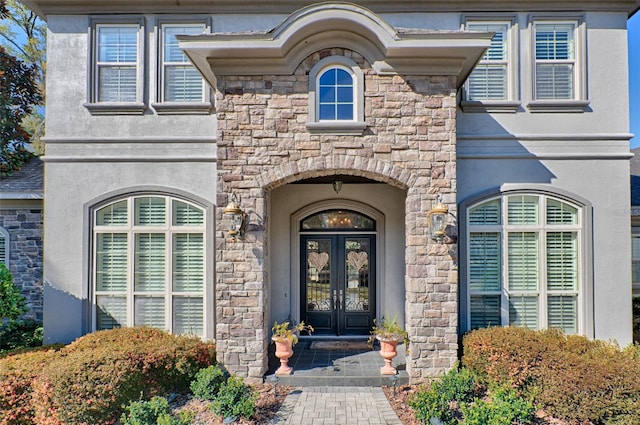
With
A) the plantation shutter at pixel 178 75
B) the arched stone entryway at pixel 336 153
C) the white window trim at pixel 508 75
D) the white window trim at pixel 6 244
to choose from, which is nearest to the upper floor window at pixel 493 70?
the white window trim at pixel 508 75

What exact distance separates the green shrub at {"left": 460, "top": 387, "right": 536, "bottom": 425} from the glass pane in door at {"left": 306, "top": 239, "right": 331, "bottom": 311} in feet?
13.6

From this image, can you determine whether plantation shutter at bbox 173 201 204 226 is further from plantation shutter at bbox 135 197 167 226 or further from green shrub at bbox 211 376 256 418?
green shrub at bbox 211 376 256 418

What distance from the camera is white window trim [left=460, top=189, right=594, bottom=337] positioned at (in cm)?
679

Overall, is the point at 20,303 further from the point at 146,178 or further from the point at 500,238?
the point at 500,238

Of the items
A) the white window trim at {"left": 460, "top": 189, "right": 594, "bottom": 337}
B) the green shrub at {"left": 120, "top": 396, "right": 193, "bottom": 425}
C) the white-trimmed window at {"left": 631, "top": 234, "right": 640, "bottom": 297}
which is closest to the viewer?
the green shrub at {"left": 120, "top": 396, "right": 193, "bottom": 425}

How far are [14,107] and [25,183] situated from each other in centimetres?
274

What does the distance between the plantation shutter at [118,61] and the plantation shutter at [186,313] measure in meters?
4.01

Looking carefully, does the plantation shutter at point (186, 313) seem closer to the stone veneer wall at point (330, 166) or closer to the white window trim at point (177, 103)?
the stone veneer wall at point (330, 166)

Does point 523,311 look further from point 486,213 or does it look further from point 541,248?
point 486,213

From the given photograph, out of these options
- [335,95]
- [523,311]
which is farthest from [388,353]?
[335,95]

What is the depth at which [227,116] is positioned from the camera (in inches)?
237

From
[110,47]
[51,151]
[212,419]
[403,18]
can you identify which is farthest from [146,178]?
[403,18]

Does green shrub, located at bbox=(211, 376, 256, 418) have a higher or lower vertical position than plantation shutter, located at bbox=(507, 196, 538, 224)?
lower

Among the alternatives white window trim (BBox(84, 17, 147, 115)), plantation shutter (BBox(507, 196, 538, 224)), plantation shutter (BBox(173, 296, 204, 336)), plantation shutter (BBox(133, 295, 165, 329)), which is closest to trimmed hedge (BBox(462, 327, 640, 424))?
plantation shutter (BBox(507, 196, 538, 224))
